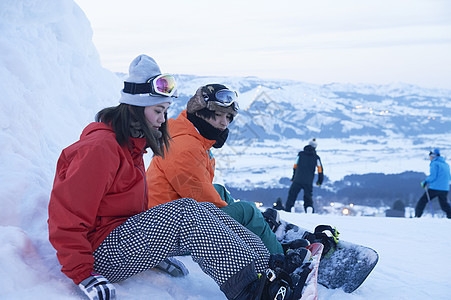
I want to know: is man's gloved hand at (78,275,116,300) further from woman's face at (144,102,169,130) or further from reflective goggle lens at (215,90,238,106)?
reflective goggle lens at (215,90,238,106)

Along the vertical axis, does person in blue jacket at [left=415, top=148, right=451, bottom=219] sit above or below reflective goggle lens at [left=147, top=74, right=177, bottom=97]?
below

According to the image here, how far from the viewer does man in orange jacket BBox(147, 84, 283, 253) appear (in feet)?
7.82

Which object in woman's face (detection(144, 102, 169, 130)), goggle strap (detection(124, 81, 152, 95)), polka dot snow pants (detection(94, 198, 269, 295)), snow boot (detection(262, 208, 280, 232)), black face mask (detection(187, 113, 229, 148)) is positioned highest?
goggle strap (detection(124, 81, 152, 95))

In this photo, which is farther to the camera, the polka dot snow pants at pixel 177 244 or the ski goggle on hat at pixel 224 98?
the ski goggle on hat at pixel 224 98

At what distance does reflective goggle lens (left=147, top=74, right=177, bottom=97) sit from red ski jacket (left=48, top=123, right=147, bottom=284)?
1.04 ft

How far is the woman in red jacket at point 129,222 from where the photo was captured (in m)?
1.70

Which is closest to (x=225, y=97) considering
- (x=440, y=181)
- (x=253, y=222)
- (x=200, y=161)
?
(x=200, y=161)

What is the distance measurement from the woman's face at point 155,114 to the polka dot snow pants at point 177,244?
48cm

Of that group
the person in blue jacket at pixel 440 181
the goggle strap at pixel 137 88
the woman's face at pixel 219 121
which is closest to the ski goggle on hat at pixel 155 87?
the goggle strap at pixel 137 88

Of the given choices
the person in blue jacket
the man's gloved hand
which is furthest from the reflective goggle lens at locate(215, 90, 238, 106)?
the person in blue jacket

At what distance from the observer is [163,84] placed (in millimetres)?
2156

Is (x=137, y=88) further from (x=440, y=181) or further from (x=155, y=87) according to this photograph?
(x=440, y=181)

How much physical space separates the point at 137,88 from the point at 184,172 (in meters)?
0.64

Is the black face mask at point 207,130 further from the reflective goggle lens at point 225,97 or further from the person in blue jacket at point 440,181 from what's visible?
the person in blue jacket at point 440,181
